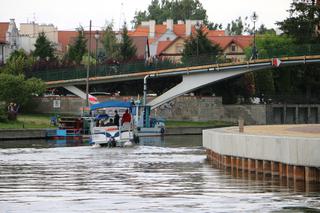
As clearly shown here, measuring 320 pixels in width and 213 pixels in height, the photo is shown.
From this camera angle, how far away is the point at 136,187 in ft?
114

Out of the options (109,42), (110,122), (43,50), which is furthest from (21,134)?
(109,42)

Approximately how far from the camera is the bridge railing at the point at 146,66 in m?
99.3

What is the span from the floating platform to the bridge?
52411 mm

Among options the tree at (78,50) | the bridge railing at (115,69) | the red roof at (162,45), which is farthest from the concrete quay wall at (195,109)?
the red roof at (162,45)

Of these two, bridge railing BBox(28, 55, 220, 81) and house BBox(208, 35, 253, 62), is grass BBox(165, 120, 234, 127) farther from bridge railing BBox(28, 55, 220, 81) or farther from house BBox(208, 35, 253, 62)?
house BBox(208, 35, 253, 62)

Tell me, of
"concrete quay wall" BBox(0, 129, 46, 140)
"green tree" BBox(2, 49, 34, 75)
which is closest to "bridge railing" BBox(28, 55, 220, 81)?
"green tree" BBox(2, 49, 34, 75)

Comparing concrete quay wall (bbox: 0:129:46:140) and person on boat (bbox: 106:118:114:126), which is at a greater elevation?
person on boat (bbox: 106:118:114:126)

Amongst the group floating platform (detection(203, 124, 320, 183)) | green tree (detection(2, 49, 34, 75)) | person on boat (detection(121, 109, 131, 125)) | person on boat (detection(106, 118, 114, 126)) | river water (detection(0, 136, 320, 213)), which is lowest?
river water (detection(0, 136, 320, 213))

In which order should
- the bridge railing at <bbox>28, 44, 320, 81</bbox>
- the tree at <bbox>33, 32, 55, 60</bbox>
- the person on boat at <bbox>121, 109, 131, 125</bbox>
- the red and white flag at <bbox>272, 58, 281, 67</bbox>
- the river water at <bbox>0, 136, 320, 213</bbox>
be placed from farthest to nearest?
the tree at <bbox>33, 32, 55, 60</bbox>
the bridge railing at <bbox>28, 44, 320, 81</bbox>
the red and white flag at <bbox>272, 58, 281, 67</bbox>
the person on boat at <bbox>121, 109, 131, 125</bbox>
the river water at <bbox>0, 136, 320, 213</bbox>

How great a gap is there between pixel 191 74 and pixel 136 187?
6819 centimetres

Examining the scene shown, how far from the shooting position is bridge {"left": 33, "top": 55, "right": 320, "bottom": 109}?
97.9 m

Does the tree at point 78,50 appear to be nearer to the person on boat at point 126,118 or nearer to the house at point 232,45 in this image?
the house at point 232,45

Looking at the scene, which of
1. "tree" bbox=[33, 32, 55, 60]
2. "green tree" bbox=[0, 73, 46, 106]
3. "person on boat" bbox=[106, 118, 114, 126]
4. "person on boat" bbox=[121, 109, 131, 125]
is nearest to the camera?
"person on boat" bbox=[121, 109, 131, 125]

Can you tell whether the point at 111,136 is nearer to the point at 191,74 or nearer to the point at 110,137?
the point at 110,137
